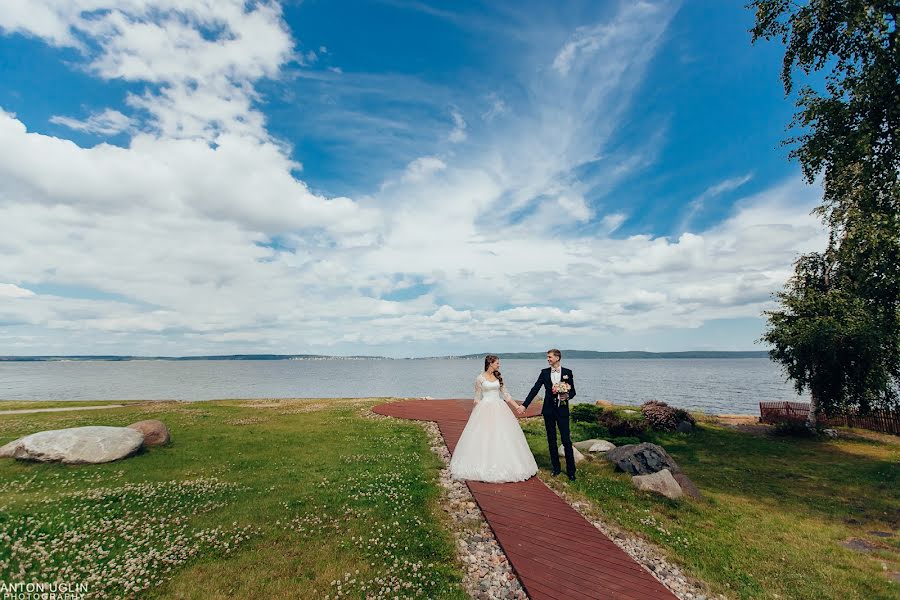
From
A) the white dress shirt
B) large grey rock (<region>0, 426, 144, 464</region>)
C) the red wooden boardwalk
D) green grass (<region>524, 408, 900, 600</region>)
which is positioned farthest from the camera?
large grey rock (<region>0, 426, 144, 464</region>)

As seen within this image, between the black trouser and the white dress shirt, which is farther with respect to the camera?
the white dress shirt

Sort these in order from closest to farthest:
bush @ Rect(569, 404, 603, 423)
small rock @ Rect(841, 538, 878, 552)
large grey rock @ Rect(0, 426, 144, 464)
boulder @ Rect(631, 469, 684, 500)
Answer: small rock @ Rect(841, 538, 878, 552), boulder @ Rect(631, 469, 684, 500), large grey rock @ Rect(0, 426, 144, 464), bush @ Rect(569, 404, 603, 423)

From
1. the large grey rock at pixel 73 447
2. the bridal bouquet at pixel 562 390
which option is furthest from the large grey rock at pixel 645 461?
the large grey rock at pixel 73 447

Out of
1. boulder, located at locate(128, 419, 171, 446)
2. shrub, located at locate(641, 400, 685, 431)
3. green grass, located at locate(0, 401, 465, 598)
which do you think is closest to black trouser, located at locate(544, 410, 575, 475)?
green grass, located at locate(0, 401, 465, 598)

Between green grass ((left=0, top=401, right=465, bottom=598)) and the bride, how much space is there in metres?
1.62

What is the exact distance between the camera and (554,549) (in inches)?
376

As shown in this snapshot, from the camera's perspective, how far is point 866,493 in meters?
15.3

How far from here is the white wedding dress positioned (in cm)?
1441

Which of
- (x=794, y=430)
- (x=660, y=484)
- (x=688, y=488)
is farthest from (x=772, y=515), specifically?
(x=794, y=430)

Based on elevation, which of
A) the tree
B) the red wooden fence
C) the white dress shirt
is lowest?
the red wooden fence

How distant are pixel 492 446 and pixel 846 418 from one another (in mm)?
32878

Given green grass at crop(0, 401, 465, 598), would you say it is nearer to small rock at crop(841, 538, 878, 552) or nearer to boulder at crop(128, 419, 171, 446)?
boulder at crop(128, 419, 171, 446)

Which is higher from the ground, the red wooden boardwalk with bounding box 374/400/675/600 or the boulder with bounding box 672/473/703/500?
the red wooden boardwalk with bounding box 374/400/675/600

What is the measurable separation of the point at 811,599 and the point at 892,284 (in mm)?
12373
